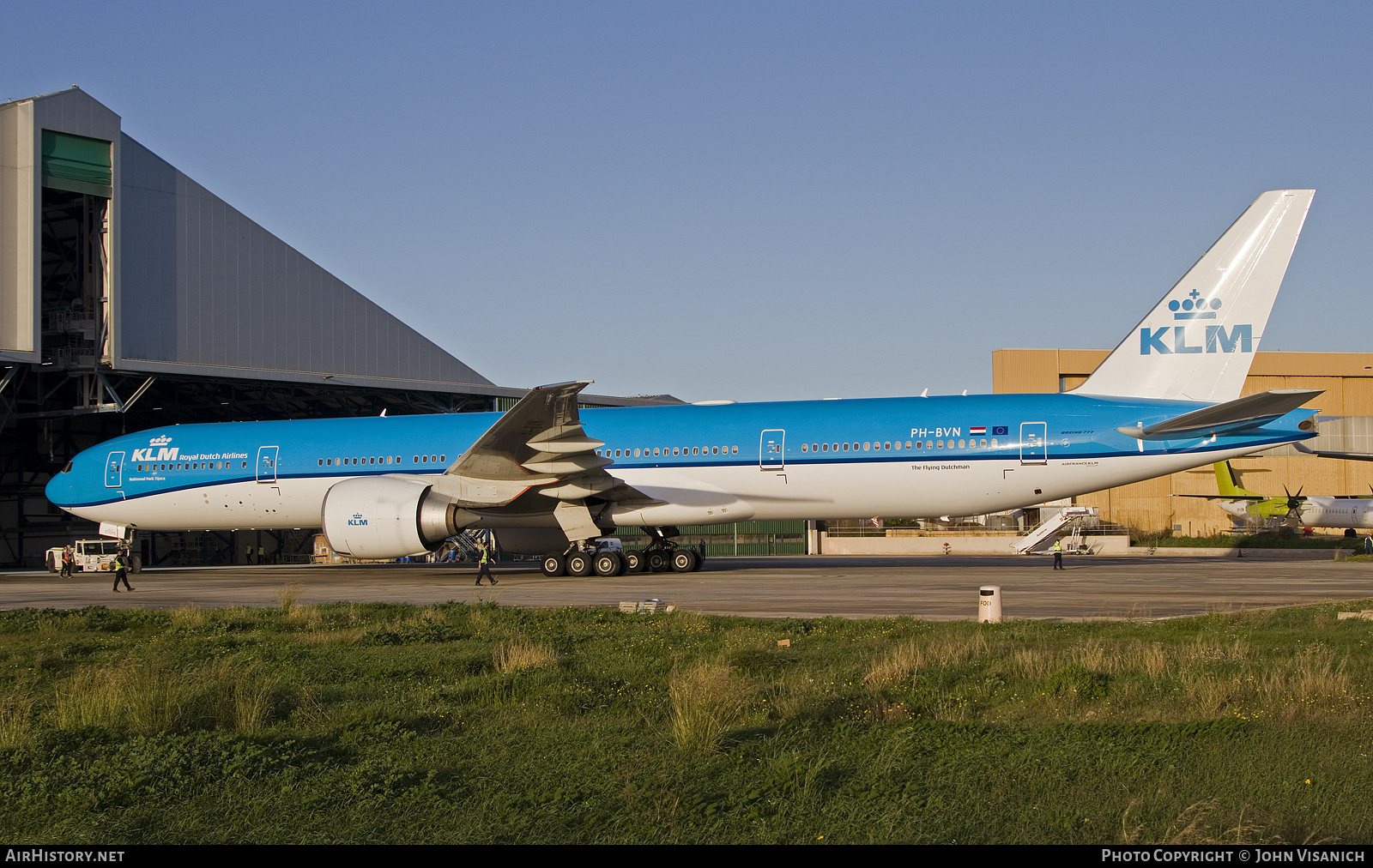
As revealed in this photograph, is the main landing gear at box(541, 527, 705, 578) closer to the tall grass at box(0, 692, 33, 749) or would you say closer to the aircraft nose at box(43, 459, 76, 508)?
the aircraft nose at box(43, 459, 76, 508)

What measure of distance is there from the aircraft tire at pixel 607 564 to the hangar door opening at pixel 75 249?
60.3 ft

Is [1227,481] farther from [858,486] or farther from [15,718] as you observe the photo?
[15,718]

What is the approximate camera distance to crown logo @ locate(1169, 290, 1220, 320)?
22688 millimetres

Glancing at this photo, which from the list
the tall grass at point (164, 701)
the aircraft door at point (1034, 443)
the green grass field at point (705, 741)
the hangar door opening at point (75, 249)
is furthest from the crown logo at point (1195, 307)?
the hangar door opening at point (75, 249)

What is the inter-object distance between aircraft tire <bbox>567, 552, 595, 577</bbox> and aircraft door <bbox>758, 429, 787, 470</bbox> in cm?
431

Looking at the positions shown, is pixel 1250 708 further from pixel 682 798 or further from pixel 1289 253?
pixel 1289 253

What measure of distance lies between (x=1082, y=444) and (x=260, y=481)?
1868cm

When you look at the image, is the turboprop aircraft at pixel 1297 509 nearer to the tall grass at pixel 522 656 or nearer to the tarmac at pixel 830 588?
the tarmac at pixel 830 588

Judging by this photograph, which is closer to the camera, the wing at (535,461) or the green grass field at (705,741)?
the green grass field at (705,741)

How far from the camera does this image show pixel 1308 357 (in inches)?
2217

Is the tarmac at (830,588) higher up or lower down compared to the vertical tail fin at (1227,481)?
lower down

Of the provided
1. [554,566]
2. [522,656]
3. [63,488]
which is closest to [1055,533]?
[554,566]

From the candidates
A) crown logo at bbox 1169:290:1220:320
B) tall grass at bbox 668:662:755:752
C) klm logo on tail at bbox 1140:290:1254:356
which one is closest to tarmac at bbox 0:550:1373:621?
klm logo on tail at bbox 1140:290:1254:356

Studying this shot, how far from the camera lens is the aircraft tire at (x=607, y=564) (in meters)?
24.6
